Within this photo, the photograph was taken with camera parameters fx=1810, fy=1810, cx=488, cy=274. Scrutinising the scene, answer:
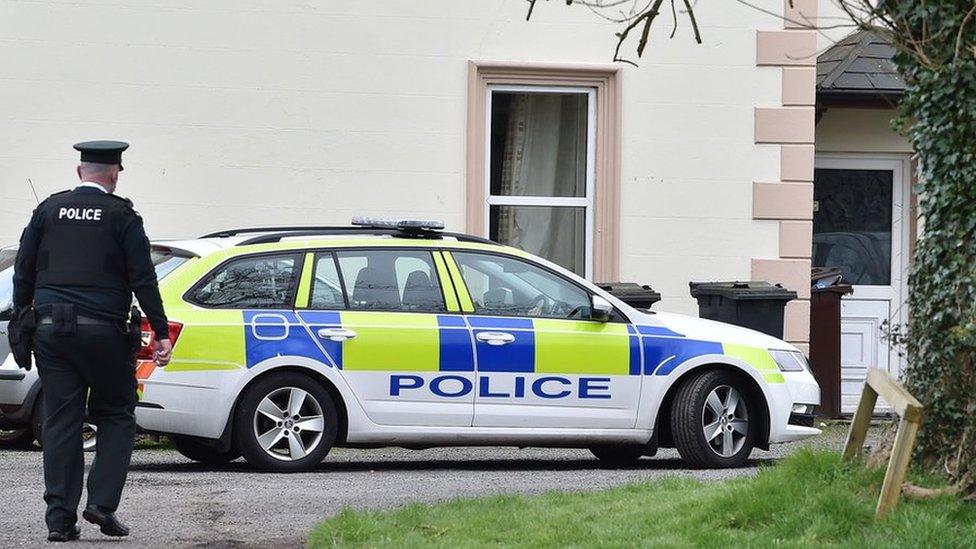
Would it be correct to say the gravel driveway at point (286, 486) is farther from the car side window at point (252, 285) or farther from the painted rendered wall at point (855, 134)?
the painted rendered wall at point (855, 134)

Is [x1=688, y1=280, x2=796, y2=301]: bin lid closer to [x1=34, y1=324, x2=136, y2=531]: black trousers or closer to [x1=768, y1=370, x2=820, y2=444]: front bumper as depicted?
[x1=768, y1=370, x2=820, y2=444]: front bumper

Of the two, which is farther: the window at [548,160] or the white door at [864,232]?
the white door at [864,232]

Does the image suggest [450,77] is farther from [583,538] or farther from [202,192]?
[583,538]

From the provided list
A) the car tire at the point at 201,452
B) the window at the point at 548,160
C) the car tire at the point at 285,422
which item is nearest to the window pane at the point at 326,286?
the car tire at the point at 285,422

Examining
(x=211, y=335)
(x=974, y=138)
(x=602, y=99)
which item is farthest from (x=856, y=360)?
(x=974, y=138)

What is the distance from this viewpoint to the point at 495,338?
10453mm

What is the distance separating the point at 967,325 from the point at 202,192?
8616mm

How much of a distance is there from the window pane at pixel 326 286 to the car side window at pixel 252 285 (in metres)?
0.12

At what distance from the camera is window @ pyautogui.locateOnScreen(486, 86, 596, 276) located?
14.9 m

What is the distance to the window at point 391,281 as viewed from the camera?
10.5m

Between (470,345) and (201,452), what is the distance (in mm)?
1802

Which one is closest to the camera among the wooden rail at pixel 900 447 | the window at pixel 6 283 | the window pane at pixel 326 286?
the wooden rail at pixel 900 447

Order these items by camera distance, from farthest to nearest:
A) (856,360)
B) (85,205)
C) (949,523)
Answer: (856,360), (85,205), (949,523)

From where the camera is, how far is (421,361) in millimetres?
10336
